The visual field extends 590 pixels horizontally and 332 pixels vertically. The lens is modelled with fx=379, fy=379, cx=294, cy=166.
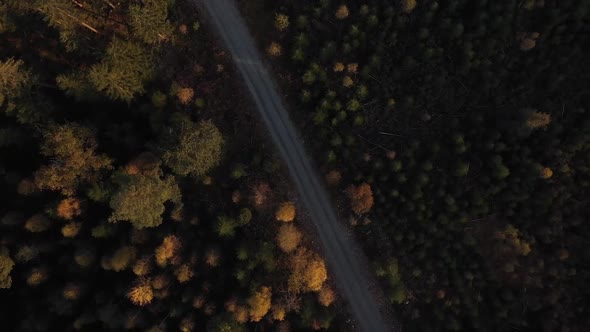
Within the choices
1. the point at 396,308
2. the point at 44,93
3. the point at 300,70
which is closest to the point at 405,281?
the point at 396,308

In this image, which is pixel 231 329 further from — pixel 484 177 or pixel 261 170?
pixel 484 177

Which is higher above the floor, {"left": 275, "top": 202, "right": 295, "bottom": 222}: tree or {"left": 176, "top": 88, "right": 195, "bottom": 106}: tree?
{"left": 176, "top": 88, "right": 195, "bottom": 106}: tree

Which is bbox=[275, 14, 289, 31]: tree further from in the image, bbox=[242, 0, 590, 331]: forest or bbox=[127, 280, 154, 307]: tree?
bbox=[127, 280, 154, 307]: tree

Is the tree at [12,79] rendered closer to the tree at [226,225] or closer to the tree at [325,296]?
the tree at [226,225]

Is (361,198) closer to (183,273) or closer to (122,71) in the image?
(183,273)

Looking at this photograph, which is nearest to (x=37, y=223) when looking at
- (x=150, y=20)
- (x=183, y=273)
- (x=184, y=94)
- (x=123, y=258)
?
(x=123, y=258)

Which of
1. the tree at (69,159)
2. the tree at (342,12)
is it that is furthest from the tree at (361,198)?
the tree at (69,159)

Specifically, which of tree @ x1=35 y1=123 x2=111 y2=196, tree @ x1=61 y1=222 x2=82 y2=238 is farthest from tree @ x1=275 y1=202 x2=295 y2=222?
tree @ x1=61 y1=222 x2=82 y2=238
